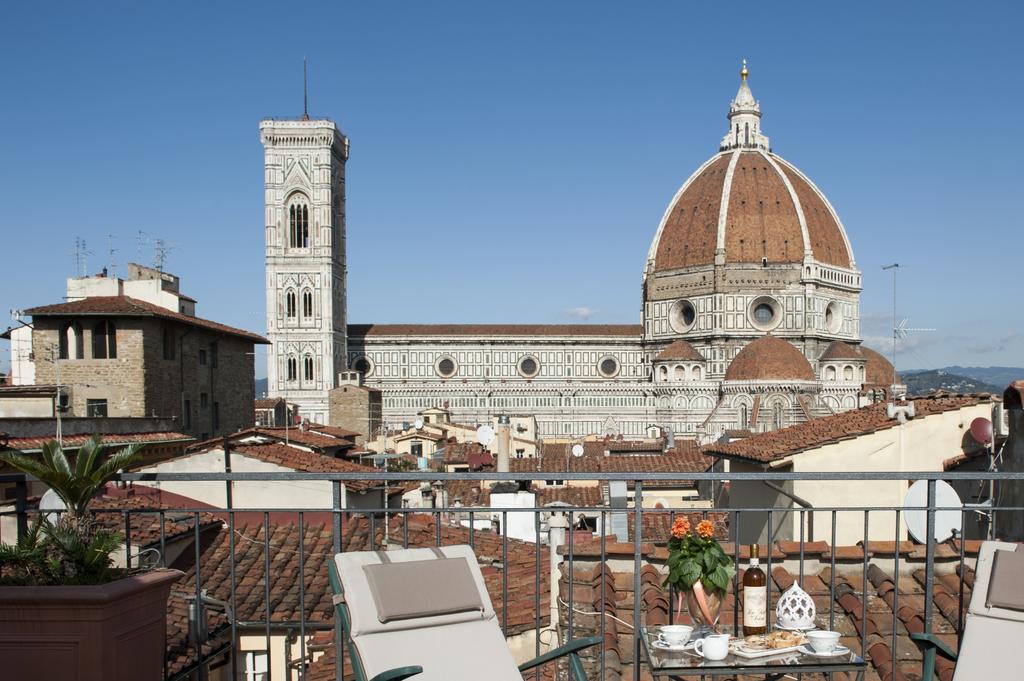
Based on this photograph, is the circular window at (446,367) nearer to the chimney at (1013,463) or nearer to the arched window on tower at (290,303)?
the arched window on tower at (290,303)

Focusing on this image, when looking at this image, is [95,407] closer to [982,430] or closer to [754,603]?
[982,430]

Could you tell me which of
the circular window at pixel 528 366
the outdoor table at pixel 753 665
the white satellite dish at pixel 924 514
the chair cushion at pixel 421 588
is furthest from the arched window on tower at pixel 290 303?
the outdoor table at pixel 753 665

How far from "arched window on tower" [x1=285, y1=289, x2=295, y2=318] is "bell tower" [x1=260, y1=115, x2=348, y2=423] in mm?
84

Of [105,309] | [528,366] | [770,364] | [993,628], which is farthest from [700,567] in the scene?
[528,366]

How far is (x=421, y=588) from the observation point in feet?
11.7

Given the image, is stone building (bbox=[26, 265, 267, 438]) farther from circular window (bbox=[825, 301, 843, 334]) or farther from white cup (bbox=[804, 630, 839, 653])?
circular window (bbox=[825, 301, 843, 334])

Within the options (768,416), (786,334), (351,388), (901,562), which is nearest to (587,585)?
(901,562)

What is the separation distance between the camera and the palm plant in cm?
358

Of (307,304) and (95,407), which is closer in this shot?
(95,407)

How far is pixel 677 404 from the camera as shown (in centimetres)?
7388

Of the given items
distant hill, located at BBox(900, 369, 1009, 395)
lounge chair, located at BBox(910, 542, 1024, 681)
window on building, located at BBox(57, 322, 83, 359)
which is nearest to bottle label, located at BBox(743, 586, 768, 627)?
lounge chair, located at BBox(910, 542, 1024, 681)

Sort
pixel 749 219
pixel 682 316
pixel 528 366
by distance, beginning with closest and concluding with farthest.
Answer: pixel 528 366 < pixel 682 316 < pixel 749 219

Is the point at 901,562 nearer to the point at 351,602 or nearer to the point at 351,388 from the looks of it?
the point at 351,602

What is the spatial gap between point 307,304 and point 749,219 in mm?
40044
